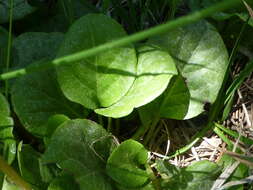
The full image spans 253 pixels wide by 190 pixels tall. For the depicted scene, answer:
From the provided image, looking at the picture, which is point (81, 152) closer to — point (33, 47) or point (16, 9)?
point (33, 47)

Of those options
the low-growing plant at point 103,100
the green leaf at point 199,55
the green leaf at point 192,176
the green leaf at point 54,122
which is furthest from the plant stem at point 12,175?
the green leaf at point 199,55

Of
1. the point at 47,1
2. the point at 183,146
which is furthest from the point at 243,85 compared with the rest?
the point at 47,1

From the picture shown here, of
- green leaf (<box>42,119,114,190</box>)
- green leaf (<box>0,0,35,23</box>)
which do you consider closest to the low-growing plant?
green leaf (<box>42,119,114,190</box>)

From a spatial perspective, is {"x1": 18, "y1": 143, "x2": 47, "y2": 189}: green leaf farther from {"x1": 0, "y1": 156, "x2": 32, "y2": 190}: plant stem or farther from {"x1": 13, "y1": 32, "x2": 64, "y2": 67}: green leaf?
{"x1": 13, "y1": 32, "x2": 64, "y2": 67}: green leaf

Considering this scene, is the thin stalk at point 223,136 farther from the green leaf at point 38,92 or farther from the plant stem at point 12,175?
the plant stem at point 12,175

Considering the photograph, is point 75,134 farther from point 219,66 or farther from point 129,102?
point 219,66

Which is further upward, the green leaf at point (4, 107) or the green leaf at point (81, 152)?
the green leaf at point (4, 107)
